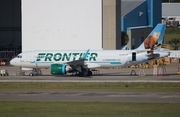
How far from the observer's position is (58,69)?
46.8 m

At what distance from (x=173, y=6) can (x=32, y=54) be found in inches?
3899

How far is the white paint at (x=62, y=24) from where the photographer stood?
62.5 meters

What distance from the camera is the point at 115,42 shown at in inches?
2480

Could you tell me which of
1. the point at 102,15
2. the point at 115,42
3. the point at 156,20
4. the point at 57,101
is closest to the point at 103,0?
the point at 102,15

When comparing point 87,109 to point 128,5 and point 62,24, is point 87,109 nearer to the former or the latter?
point 62,24

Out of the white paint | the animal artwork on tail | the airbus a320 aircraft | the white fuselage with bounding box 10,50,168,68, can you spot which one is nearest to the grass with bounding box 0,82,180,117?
the airbus a320 aircraft

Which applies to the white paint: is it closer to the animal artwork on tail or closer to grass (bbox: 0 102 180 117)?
the animal artwork on tail

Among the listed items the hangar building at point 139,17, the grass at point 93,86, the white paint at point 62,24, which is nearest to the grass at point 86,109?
the grass at point 93,86

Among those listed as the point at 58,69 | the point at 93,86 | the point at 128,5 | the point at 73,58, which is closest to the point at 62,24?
the point at 73,58

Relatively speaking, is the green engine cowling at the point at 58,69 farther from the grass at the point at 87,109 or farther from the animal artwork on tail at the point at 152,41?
the grass at the point at 87,109

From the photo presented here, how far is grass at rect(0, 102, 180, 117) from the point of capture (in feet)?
76.6

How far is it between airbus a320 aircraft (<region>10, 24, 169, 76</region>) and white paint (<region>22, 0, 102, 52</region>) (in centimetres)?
1307

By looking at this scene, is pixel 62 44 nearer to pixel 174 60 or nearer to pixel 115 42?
pixel 115 42

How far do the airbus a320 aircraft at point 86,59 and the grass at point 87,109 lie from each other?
20240 millimetres
